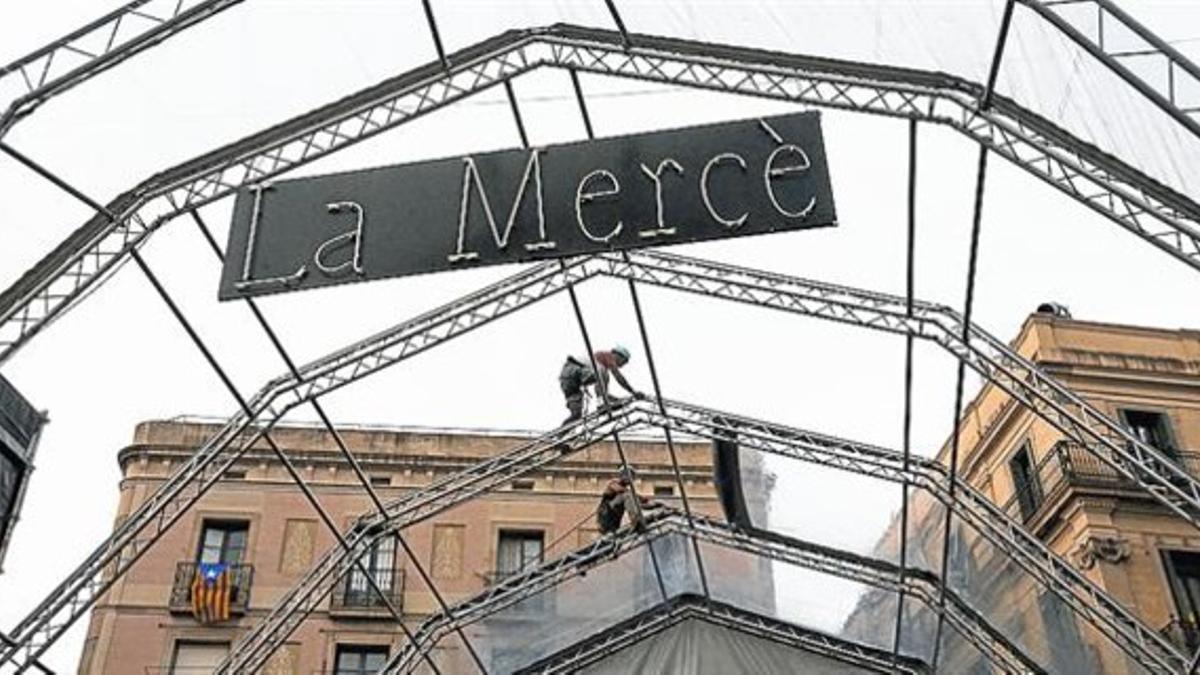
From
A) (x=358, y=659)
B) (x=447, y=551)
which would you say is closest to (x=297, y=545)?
(x=358, y=659)

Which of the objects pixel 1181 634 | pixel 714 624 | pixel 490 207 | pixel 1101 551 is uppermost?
pixel 1101 551

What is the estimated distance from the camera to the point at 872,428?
44.4 feet

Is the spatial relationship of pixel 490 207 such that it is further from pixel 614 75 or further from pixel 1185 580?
pixel 1185 580

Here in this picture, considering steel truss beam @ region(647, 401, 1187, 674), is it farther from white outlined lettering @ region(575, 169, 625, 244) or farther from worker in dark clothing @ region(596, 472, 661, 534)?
white outlined lettering @ region(575, 169, 625, 244)

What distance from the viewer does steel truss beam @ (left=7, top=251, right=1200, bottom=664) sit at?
1097cm

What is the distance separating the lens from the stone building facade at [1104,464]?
19.6 m

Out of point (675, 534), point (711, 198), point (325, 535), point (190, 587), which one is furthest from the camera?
point (325, 535)

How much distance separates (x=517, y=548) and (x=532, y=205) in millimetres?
15649

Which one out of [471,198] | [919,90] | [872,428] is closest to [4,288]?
[471,198]

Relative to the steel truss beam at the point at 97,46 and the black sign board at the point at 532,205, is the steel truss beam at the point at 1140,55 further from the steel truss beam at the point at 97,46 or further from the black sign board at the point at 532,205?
the steel truss beam at the point at 97,46

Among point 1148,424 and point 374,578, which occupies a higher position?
point 1148,424

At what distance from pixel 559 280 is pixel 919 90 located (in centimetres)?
398

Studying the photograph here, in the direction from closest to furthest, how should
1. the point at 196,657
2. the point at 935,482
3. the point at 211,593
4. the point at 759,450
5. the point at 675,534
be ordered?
the point at 935,482 < the point at 759,450 < the point at 675,534 < the point at 196,657 < the point at 211,593

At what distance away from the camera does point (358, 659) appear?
73.7 ft
